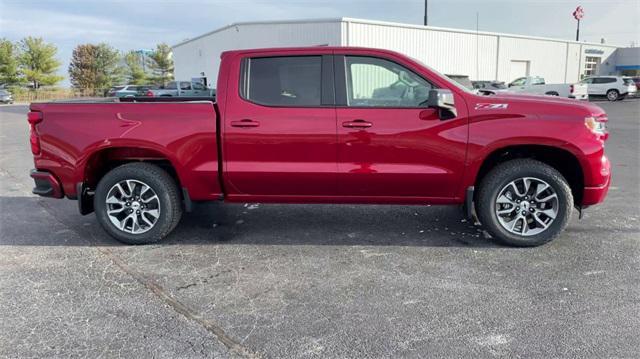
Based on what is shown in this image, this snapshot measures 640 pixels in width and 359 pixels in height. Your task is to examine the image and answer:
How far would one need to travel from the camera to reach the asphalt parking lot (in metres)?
2.76

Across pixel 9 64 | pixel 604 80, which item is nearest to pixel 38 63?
pixel 9 64

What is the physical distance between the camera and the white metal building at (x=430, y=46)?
26.3 meters

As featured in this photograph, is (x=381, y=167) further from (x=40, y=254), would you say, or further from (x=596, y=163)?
(x=40, y=254)

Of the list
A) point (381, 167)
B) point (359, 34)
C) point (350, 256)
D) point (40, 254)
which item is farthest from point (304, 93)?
point (359, 34)

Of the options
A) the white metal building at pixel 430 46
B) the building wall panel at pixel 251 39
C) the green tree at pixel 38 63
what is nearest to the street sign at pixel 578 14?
the white metal building at pixel 430 46

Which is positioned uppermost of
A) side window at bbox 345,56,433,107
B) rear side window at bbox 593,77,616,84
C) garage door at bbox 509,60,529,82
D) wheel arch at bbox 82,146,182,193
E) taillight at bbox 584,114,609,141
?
garage door at bbox 509,60,529,82

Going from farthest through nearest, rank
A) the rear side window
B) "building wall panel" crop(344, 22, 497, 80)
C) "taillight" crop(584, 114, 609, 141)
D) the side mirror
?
1. the rear side window
2. "building wall panel" crop(344, 22, 497, 80)
3. "taillight" crop(584, 114, 609, 141)
4. the side mirror

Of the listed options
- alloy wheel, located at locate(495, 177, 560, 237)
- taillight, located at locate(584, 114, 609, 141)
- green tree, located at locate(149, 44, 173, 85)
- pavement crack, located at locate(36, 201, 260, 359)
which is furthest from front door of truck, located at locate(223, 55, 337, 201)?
green tree, located at locate(149, 44, 173, 85)

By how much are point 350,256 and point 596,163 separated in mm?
2372

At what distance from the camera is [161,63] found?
6738cm

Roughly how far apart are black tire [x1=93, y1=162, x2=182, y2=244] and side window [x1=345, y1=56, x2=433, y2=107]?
1957mm

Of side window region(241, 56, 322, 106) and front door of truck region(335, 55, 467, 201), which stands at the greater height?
side window region(241, 56, 322, 106)

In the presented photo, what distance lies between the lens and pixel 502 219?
4.31 metres

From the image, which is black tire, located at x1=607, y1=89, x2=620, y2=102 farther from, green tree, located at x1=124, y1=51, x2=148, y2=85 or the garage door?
green tree, located at x1=124, y1=51, x2=148, y2=85
